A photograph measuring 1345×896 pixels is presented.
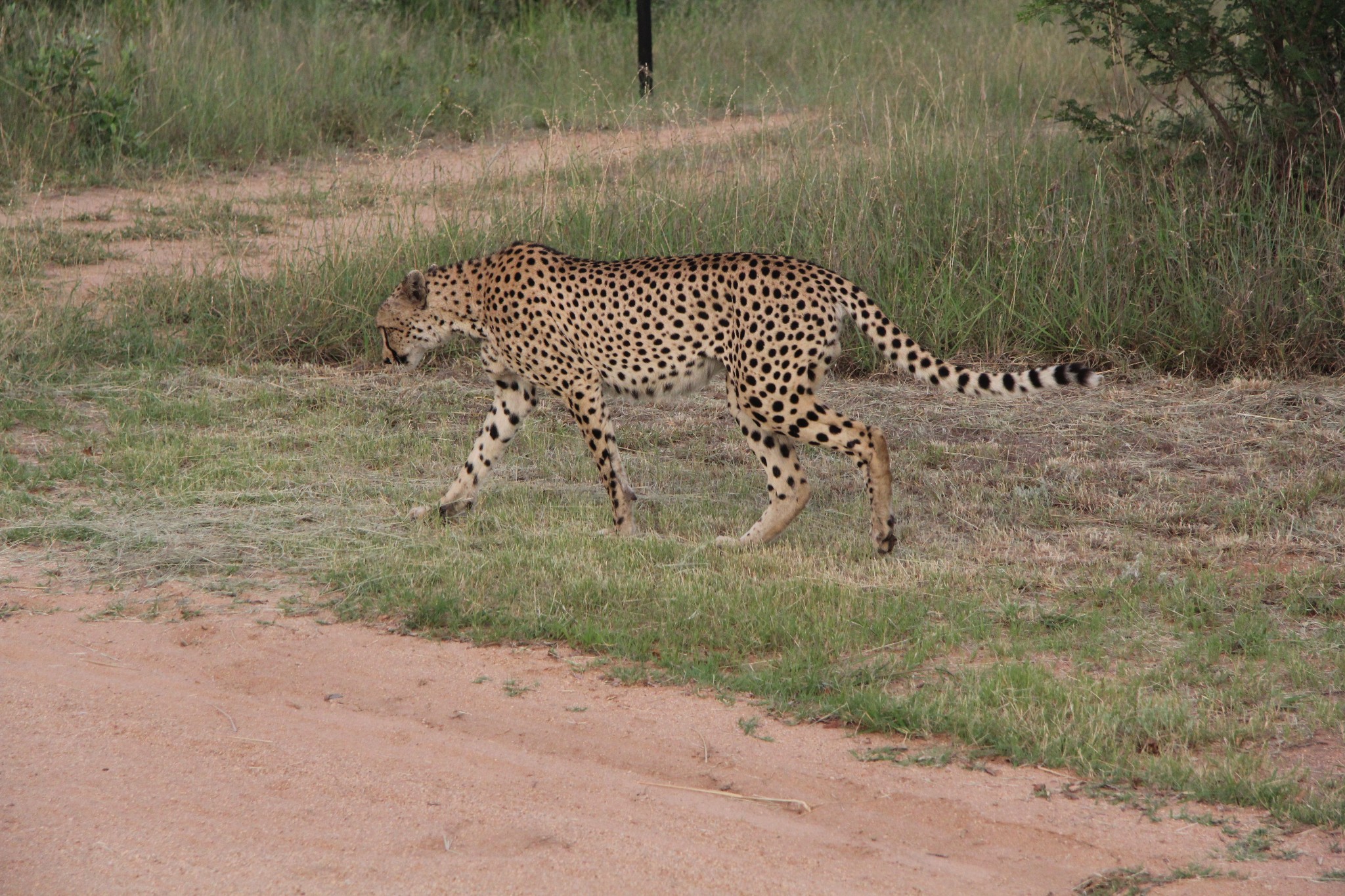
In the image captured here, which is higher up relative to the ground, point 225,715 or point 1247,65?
point 1247,65

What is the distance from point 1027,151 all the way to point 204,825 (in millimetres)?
6605

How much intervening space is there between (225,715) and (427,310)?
2.39 meters

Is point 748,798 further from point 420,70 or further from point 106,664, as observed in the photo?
point 420,70

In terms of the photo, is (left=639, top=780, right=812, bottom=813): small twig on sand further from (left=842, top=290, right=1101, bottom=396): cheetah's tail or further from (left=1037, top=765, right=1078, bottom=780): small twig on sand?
(left=842, top=290, right=1101, bottom=396): cheetah's tail

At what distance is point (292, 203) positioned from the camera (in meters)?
10.0

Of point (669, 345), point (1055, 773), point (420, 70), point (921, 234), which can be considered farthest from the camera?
point (420, 70)

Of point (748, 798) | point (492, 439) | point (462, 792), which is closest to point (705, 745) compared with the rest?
point (748, 798)

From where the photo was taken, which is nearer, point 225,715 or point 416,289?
point 225,715

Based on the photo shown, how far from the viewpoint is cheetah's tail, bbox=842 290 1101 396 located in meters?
5.06

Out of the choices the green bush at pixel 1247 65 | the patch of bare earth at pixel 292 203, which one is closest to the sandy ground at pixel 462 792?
the patch of bare earth at pixel 292 203

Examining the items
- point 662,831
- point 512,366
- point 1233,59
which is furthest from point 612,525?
point 1233,59

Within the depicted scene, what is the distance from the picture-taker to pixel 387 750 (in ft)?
12.6

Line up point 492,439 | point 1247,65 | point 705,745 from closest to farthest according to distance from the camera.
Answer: point 705,745
point 492,439
point 1247,65

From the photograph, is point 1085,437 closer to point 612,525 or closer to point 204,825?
point 612,525
